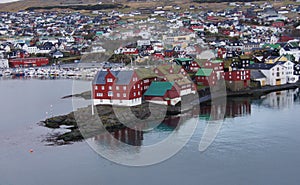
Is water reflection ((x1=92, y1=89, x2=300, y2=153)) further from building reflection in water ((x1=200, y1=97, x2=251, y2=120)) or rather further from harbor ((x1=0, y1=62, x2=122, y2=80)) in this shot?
harbor ((x1=0, y1=62, x2=122, y2=80))

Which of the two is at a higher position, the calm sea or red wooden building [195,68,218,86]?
red wooden building [195,68,218,86]

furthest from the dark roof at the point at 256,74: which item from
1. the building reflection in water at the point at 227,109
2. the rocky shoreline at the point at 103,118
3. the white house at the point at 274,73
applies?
the rocky shoreline at the point at 103,118

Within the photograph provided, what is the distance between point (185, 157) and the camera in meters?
4.29

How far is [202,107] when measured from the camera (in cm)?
643

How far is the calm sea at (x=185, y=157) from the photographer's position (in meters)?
3.83

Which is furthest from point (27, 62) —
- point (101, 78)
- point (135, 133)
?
point (135, 133)

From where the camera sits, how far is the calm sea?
383 cm

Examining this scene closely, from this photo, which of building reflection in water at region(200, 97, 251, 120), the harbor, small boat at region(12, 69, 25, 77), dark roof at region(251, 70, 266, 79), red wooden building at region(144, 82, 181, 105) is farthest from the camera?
small boat at region(12, 69, 25, 77)

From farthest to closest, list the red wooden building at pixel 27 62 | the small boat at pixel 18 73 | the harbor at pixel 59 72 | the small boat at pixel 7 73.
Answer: the red wooden building at pixel 27 62, the small boat at pixel 7 73, the small boat at pixel 18 73, the harbor at pixel 59 72

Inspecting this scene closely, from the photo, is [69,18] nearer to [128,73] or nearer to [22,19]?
[22,19]

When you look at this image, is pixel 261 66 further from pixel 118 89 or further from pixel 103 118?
pixel 103 118

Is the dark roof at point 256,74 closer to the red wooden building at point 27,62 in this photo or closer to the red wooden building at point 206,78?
the red wooden building at point 206,78

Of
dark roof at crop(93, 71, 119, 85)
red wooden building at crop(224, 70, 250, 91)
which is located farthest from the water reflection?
dark roof at crop(93, 71, 119, 85)

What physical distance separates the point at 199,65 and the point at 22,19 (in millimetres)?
20112
